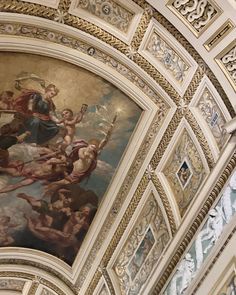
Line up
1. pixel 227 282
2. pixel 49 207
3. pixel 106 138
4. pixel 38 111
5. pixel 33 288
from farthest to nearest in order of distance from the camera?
pixel 33 288
pixel 49 207
pixel 106 138
pixel 38 111
pixel 227 282

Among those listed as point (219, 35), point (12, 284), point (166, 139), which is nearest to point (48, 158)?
point (166, 139)

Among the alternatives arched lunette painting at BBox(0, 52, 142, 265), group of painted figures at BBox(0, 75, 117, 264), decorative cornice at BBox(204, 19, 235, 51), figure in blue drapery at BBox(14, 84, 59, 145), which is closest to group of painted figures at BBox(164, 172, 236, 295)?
decorative cornice at BBox(204, 19, 235, 51)

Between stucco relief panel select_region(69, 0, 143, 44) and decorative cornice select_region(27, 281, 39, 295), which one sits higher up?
stucco relief panel select_region(69, 0, 143, 44)

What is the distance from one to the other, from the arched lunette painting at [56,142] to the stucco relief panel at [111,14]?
3.20 feet

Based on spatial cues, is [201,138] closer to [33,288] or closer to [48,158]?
[48,158]

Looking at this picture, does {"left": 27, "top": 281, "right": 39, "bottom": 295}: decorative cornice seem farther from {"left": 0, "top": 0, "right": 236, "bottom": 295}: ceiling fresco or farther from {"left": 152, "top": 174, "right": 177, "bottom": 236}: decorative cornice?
{"left": 152, "top": 174, "right": 177, "bottom": 236}: decorative cornice

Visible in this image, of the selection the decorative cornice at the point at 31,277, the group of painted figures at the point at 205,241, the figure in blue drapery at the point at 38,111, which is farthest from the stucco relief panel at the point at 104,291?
the figure in blue drapery at the point at 38,111

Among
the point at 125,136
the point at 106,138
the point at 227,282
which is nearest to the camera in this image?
the point at 227,282

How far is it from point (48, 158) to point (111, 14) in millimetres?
3197

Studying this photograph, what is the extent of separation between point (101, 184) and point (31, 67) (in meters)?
2.84

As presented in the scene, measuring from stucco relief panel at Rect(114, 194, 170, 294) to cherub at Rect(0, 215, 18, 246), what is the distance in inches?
104

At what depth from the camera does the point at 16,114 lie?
35.0 ft

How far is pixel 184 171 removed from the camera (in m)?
10.0

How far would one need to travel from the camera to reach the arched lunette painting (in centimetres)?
1035
